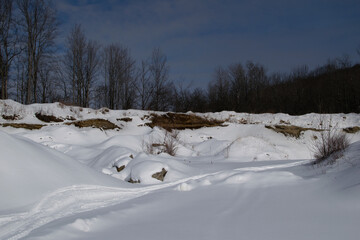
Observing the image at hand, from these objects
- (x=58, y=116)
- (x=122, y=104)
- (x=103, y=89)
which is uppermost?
(x=103, y=89)

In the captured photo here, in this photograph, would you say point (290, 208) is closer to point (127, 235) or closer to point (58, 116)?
point (127, 235)

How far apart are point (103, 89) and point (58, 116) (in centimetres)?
1368

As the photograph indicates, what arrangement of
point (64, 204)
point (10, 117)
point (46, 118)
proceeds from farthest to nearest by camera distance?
1. point (46, 118)
2. point (10, 117)
3. point (64, 204)

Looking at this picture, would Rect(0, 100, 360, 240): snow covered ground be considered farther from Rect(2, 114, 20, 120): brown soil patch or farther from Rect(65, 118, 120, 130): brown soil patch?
Rect(2, 114, 20, 120): brown soil patch

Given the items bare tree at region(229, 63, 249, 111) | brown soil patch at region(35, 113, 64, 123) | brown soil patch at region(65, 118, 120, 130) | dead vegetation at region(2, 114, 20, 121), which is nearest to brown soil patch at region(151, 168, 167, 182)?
brown soil patch at region(65, 118, 120, 130)

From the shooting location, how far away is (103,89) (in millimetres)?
26078

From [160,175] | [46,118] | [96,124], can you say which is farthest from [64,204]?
[46,118]

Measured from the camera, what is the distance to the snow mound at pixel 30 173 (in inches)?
94.7

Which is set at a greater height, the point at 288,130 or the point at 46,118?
the point at 46,118

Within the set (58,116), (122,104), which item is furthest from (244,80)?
(58,116)

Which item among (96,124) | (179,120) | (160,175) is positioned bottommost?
(160,175)

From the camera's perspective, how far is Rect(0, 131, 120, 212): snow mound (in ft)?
7.89

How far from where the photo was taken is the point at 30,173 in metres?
2.69

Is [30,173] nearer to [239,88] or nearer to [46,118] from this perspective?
[46,118]
